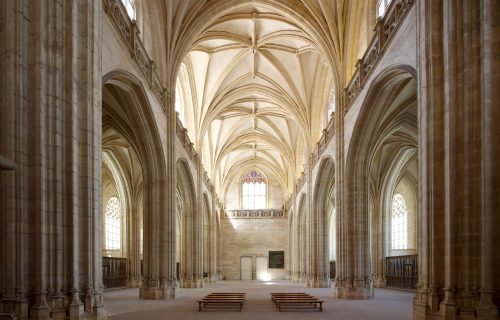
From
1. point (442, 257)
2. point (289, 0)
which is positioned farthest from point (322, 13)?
point (442, 257)

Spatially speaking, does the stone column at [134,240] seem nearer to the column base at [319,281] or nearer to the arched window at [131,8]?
the column base at [319,281]

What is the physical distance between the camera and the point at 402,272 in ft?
87.8

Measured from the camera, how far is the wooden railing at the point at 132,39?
13.8 meters

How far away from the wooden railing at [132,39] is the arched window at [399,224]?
21091mm

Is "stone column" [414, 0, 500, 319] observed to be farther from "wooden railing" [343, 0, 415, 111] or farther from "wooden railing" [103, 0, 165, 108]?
"wooden railing" [103, 0, 165, 108]

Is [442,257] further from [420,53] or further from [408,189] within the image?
[408,189]

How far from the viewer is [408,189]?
112ft

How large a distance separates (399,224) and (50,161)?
30.0 m

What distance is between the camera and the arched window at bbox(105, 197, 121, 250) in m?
35.5

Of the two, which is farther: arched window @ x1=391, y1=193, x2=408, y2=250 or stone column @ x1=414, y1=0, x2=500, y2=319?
arched window @ x1=391, y1=193, x2=408, y2=250

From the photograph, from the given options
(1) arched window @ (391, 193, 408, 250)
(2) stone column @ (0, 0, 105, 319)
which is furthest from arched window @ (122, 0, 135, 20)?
(1) arched window @ (391, 193, 408, 250)

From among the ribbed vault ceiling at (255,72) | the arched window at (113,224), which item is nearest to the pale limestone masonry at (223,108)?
the ribbed vault ceiling at (255,72)

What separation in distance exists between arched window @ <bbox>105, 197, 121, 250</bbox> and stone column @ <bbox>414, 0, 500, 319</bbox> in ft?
94.1

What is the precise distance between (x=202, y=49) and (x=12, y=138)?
20667mm
